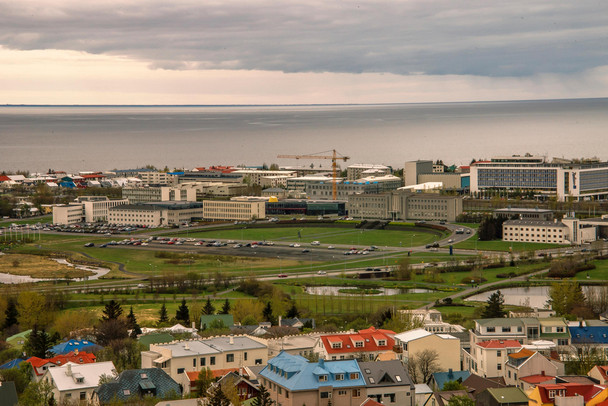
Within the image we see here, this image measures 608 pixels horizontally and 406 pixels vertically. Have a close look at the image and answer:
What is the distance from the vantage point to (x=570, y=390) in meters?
23.1

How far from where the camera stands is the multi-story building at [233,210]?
8381cm

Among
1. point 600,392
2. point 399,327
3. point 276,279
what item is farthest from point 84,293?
point 600,392

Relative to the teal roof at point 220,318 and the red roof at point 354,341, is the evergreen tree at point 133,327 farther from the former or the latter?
the red roof at point 354,341

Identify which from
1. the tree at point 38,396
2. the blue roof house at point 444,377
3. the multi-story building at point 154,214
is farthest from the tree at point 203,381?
the multi-story building at point 154,214

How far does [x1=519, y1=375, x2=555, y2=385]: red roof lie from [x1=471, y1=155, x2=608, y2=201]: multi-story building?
205 ft

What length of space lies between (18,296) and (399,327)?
56.5 feet

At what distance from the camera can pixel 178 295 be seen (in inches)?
1889

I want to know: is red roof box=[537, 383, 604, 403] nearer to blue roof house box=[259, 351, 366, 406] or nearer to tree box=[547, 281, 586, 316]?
blue roof house box=[259, 351, 366, 406]

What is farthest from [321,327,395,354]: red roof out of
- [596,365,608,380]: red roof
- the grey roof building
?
[596,365,608,380]: red roof

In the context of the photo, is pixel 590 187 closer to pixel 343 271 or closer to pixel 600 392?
pixel 343 271

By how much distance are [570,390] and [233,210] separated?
205 ft

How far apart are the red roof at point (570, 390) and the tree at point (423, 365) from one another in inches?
208

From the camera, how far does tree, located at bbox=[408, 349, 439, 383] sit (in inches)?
1104

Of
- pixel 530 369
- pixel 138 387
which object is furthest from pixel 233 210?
pixel 138 387
